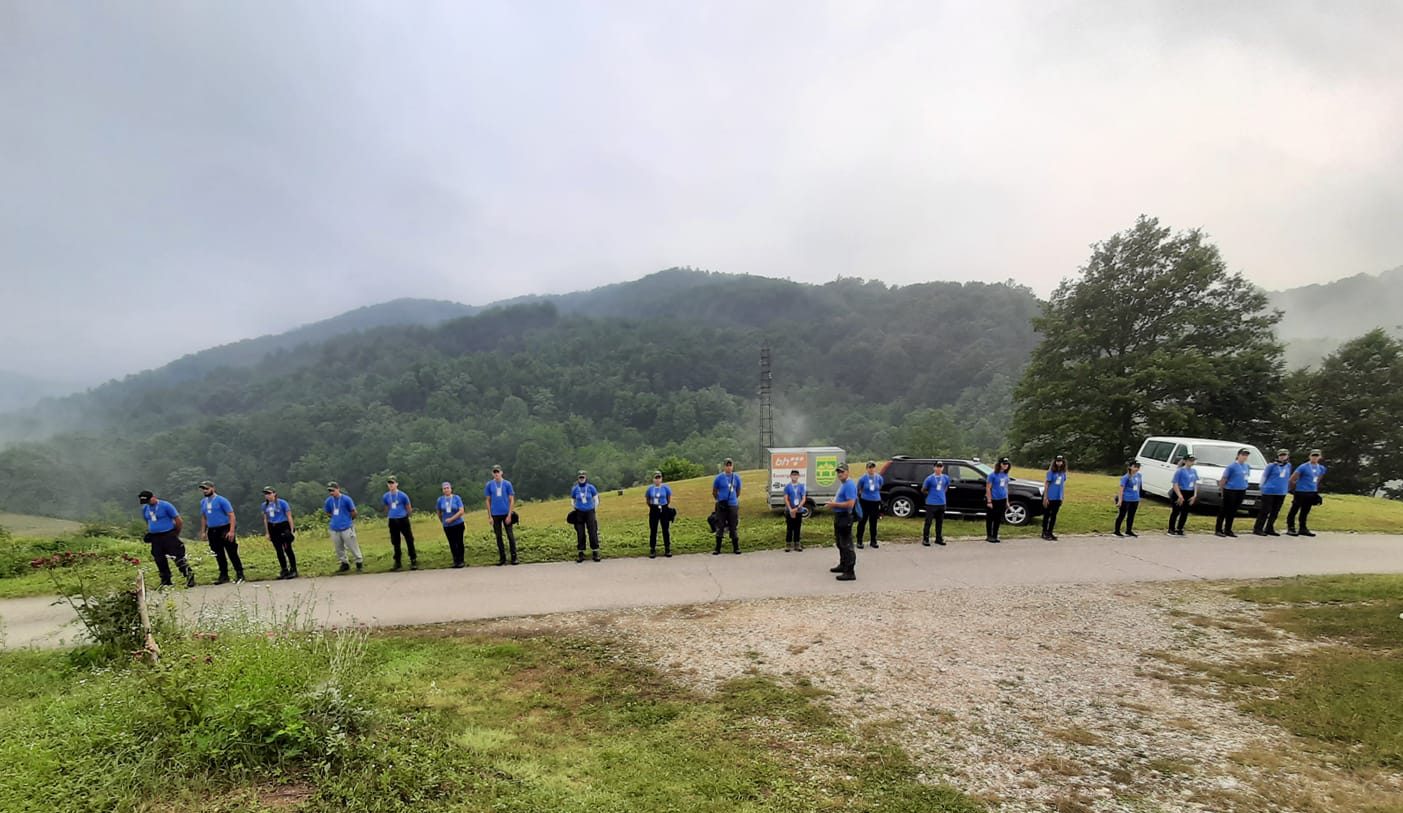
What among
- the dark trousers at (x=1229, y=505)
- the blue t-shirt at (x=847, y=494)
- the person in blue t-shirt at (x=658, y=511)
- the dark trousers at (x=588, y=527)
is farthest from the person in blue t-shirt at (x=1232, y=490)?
the dark trousers at (x=588, y=527)

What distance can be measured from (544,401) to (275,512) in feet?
347

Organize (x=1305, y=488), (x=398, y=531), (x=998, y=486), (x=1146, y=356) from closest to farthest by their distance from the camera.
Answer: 1. (x=398, y=531)
2. (x=998, y=486)
3. (x=1305, y=488)
4. (x=1146, y=356)

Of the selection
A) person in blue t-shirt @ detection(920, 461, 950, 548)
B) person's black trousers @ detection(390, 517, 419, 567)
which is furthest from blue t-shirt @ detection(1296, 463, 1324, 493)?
person's black trousers @ detection(390, 517, 419, 567)

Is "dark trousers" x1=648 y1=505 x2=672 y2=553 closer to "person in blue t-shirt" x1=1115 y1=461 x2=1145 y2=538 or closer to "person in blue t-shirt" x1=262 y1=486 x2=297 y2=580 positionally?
"person in blue t-shirt" x1=262 y1=486 x2=297 y2=580

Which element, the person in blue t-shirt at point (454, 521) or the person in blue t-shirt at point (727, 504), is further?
the person in blue t-shirt at point (727, 504)

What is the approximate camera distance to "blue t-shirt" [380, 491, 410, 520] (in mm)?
10739

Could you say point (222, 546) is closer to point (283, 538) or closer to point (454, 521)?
point (283, 538)

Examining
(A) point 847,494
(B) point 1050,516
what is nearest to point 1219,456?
(B) point 1050,516

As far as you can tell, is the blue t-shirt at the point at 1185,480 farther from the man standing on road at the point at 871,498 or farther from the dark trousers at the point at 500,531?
the dark trousers at the point at 500,531

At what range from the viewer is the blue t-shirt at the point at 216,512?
1017 cm

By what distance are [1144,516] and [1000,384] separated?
3228 inches

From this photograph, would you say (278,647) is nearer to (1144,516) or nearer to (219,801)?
(219,801)

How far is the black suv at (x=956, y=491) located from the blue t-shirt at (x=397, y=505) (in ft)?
34.4

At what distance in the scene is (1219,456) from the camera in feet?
51.2
